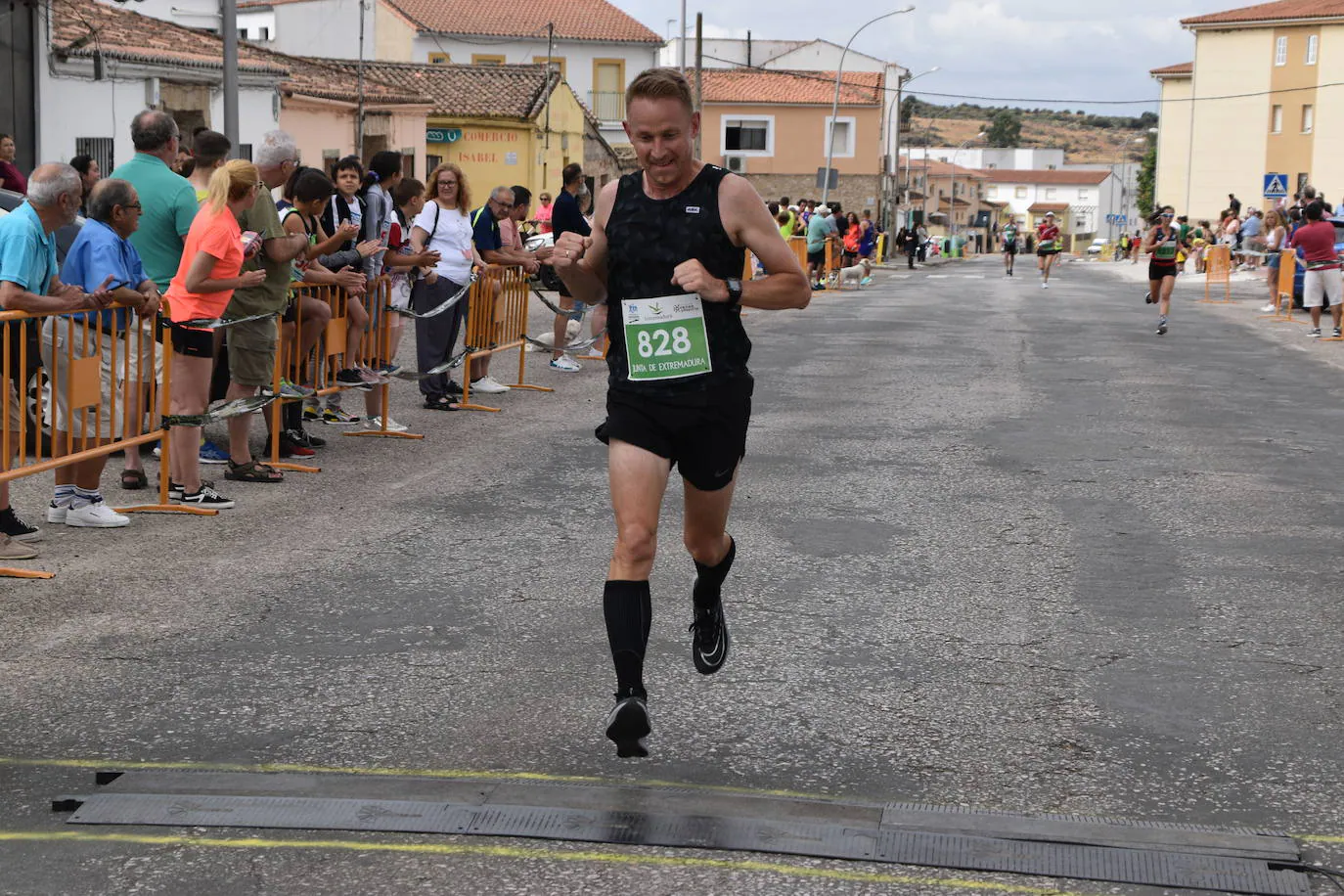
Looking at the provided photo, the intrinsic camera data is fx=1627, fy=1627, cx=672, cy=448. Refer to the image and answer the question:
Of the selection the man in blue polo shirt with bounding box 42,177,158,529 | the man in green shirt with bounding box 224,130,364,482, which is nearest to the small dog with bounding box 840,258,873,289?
the man in green shirt with bounding box 224,130,364,482

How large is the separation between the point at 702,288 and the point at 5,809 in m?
2.34

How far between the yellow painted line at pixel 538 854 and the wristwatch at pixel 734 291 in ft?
5.28

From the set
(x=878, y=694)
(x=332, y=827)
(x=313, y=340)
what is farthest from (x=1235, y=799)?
(x=313, y=340)

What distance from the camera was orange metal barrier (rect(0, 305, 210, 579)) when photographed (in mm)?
7637

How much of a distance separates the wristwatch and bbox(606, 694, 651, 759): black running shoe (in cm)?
117

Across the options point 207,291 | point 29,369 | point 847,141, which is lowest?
point 29,369

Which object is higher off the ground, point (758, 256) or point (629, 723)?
point (758, 256)

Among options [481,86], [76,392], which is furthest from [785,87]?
[76,392]

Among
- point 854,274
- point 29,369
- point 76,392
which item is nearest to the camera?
point 29,369

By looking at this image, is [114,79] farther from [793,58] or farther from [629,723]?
[793,58]

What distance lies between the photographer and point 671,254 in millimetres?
4703

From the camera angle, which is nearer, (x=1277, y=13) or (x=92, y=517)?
(x=92, y=517)

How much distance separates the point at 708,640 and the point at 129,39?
20.8m

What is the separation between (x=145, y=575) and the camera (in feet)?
23.5
